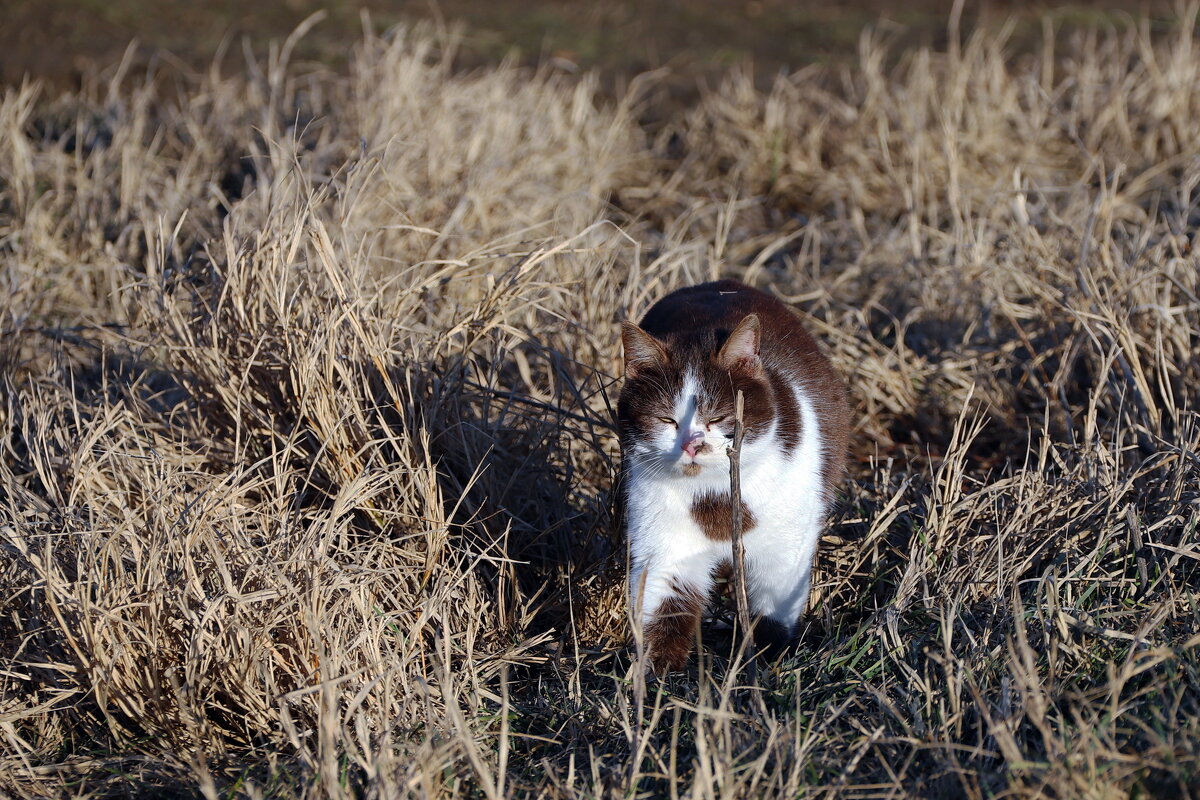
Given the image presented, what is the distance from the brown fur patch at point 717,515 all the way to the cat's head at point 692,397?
9 centimetres

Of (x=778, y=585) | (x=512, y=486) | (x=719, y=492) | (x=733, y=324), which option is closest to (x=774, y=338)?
(x=733, y=324)

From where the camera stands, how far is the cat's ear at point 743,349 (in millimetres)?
2299

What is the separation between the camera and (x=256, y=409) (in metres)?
2.97

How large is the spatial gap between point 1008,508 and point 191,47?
4.99 meters

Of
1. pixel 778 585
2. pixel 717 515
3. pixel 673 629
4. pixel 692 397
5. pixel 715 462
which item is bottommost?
pixel 673 629

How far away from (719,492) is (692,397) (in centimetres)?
22

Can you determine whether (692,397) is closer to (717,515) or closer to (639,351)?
(639,351)

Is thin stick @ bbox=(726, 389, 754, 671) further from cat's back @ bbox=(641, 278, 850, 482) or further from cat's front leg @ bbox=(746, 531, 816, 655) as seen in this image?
cat's back @ bbox=(641, 278, 850, 482)

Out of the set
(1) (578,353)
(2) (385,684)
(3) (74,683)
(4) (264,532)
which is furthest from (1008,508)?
(3) (74,683)

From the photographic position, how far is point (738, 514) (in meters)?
2.28

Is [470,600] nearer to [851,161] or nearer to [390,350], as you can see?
[390,350]

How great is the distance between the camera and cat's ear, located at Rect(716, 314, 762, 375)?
2299mm

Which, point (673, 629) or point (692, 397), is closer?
point (692, 397)

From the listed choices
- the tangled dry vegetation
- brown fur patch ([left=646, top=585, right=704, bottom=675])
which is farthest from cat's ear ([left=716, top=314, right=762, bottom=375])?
the tangled dry vegetation
